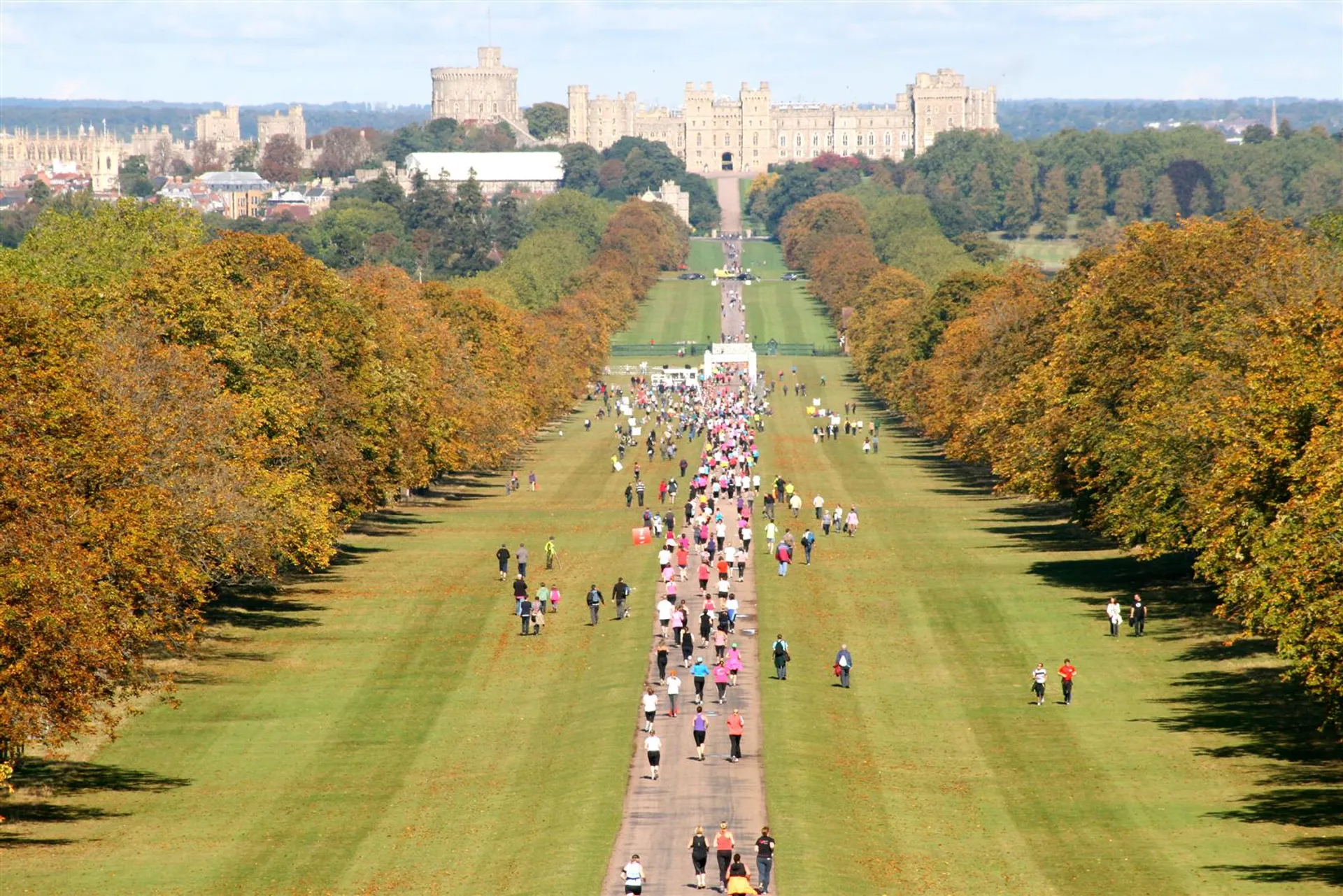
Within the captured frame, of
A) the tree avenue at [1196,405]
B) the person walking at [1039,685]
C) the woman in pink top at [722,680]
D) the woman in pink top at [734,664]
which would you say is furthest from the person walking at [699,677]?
the tree avenue at [1196,405]

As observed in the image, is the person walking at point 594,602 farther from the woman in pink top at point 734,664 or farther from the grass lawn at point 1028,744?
the woman in pink top at point 734,664

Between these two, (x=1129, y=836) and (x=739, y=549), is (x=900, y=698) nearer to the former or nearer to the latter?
(x=1129, y=836)

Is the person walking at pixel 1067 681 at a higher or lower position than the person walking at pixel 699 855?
lower

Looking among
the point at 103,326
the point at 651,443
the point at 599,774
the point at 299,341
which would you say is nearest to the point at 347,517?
the point at 299,341

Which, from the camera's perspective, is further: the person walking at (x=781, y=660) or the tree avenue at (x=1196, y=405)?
the person walking at (x=781, y=660)

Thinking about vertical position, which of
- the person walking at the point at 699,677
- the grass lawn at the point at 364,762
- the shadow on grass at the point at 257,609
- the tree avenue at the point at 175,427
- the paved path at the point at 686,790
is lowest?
the shadow on grass at the point at 257,609

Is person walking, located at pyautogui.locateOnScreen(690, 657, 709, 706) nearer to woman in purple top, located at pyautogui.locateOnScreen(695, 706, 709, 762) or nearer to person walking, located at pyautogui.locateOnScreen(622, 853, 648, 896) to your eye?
woman in purple top, located at pyautogui.locateOnScreen(695, 706, 709, 762)

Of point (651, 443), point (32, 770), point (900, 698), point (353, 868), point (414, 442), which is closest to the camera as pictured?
point (353, 868)
